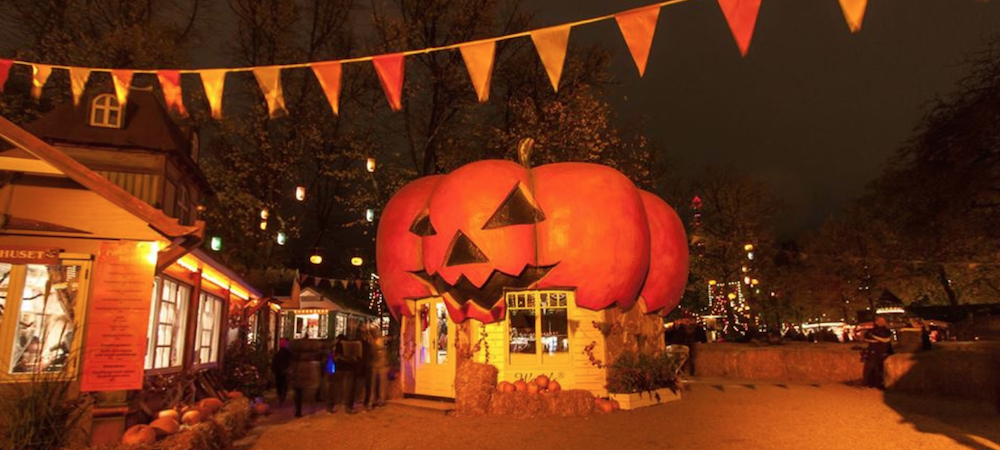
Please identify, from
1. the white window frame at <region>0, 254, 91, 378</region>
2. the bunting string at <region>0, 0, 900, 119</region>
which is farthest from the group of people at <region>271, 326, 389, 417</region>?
the bunting string at <region>0, 0, 900, 119</region>

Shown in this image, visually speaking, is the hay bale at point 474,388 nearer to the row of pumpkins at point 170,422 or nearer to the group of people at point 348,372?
the group of people at point 348,372

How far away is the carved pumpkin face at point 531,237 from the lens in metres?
11.2

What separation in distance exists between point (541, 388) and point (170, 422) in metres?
6.26

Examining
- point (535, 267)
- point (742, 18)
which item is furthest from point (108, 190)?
point (535, 267)

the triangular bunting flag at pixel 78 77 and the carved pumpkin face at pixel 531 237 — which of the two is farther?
the carved pumpkin face at pixel 531 237

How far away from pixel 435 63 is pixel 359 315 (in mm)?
19149

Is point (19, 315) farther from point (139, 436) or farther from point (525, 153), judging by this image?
point (525, 153)

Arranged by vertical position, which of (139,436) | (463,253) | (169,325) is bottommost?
(139,436)

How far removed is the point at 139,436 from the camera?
6270 mm

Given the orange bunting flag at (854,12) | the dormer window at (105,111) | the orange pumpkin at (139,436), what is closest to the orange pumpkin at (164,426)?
the orange pumpkin at (139,436)

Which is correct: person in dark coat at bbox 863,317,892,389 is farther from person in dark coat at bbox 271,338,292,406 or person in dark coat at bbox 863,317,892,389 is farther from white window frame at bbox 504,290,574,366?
person in dark coat at bbox 271,338,292,406

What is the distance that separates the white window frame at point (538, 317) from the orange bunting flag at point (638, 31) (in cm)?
672

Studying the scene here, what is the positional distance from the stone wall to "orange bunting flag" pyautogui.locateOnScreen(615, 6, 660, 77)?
42.5 feet

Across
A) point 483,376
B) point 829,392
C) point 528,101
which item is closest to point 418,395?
point 483,376
